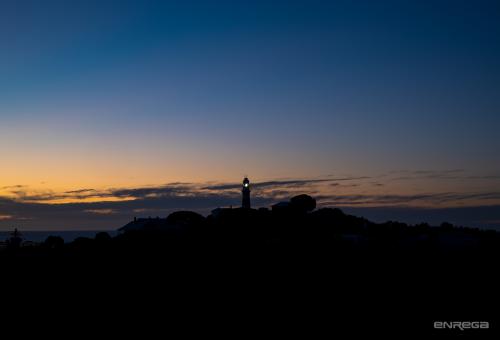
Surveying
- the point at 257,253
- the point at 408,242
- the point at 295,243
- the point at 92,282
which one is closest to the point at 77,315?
the point at 92,282

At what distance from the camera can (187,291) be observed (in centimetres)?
2122

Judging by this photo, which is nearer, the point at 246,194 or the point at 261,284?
the point at 261,284

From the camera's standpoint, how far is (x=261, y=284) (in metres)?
21.8

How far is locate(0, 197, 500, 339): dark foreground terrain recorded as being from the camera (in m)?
17.6

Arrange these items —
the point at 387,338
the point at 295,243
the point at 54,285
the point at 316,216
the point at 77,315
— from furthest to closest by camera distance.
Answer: the point at 316,216
the point at 295,243
the point at 54,285
the point at 77,315
the point at 387,338

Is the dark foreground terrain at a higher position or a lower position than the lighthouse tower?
lower

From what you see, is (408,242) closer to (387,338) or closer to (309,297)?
(309,297)

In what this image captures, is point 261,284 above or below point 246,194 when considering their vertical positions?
below

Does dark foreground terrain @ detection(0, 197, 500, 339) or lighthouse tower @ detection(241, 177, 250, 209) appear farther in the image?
lighthouse tower @ detection(241, 177, 250, 209)

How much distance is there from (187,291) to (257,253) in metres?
7.16

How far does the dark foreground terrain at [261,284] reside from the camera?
1758 centimetres

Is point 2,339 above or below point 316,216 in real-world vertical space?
below

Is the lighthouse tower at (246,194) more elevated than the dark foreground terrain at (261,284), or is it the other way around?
the lighthouse tower at (246,194)

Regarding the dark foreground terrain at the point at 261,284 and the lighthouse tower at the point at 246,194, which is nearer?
the dark foreground terrain at the point at 261,284
